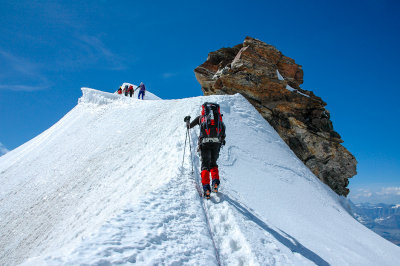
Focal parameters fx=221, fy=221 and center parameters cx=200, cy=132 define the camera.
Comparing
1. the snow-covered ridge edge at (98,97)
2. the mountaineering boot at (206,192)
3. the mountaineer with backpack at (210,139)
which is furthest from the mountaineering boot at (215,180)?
the snow-covered ridge edge at (98,97)

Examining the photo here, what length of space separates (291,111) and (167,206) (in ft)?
57.0

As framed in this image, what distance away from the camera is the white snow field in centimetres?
380

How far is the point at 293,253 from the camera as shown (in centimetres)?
447

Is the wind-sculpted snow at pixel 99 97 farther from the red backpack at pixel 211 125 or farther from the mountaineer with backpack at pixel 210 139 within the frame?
the mountaineer with backpack at pixel 210 139

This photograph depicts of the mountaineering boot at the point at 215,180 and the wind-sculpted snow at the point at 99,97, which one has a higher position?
the wind-sculpted snow at the point at 99,97

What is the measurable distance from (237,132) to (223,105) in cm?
326

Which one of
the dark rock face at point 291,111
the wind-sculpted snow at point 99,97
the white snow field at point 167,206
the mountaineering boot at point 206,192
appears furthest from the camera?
the wind-sculpted snow at point 99,97

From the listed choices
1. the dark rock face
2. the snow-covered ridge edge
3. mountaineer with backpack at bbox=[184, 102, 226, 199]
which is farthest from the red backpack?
the snow-covered ridge edge

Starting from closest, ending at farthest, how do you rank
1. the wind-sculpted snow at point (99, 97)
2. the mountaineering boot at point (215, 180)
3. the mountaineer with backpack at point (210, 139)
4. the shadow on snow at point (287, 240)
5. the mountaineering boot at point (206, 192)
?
the shadow on snow at point (287, 240)
the mountaineering boot at point (206, 192)
the mountaineering boot at point (215, 180)
the mountaineer with backpack at point (210, 139)
the wind-sculpted snow at point (99, 97)

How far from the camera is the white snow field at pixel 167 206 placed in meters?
3.80

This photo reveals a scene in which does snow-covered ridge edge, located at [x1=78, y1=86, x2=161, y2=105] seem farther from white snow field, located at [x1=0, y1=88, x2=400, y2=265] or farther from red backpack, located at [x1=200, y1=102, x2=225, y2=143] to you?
red backpack, located at [x1=200, y1=102, x2=225, y2=143]

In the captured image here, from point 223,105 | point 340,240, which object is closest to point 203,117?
point 340,240

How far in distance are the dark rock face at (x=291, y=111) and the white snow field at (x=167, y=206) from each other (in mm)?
3722

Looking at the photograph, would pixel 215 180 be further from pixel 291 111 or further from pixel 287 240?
pixel 291 111
